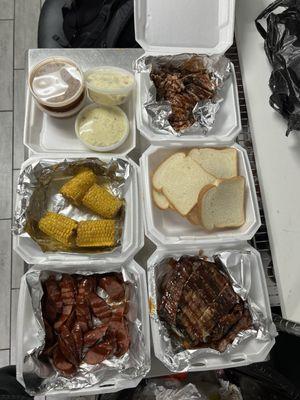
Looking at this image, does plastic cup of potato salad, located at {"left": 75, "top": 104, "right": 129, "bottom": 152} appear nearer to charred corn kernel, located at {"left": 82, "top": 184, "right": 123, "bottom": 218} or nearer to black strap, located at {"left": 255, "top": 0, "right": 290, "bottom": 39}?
charred corn kernel, located at {"left": 82, "top": 184, "right": 123, "bottom": 218}

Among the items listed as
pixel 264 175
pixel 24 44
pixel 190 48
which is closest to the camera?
pixel 264 175

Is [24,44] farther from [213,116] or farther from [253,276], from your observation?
[253,276]

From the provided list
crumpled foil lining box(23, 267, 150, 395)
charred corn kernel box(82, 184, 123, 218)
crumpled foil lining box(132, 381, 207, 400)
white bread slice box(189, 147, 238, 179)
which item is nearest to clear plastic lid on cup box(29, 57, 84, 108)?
charred corn kernel box(82, 184, 123, 218)

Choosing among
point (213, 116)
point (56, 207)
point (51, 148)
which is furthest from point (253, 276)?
point (51, 148)

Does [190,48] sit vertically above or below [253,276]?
above

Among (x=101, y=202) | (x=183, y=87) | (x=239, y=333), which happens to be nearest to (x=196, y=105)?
(x=183, y=87)

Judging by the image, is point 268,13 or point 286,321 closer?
point 286,321

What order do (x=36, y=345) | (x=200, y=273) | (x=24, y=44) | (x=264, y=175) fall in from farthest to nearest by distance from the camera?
(x=24, y=44) < (x=264, y=175) < (x=200, y=273) < (x=36, y=345)

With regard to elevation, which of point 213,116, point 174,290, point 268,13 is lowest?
point 174,290
